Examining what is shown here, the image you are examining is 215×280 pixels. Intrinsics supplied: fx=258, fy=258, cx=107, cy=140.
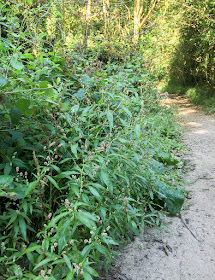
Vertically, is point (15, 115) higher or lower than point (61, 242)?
higher

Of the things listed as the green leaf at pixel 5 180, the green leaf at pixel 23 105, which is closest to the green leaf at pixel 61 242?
the green leaf at pixel 5 180

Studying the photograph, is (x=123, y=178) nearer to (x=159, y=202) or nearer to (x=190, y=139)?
(x=159, y=202)

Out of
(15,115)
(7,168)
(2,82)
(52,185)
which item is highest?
(2,82)

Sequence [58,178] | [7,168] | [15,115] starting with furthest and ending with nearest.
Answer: [58,178] → [15,115] → [7,168]

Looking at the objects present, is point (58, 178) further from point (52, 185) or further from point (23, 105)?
point (23, 105)

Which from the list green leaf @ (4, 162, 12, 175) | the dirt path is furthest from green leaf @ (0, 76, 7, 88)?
the dirt path

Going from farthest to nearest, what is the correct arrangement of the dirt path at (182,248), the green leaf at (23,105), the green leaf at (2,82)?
the dirt path at (182,248), the green leaf at (23,105), the green leaf at (2,82)

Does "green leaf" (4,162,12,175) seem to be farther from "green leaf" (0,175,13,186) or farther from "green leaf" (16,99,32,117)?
"green leaf" (16,99,32,117)

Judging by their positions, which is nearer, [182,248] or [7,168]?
[7,168]

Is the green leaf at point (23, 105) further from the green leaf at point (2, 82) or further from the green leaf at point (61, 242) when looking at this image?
the green leaf at point (61, 242)

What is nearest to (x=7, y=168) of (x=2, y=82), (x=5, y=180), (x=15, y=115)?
(x=5, y=180)

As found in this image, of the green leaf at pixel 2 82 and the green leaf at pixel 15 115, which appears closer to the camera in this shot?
the green leaf at pixel 2 82

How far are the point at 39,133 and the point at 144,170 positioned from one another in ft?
3.59

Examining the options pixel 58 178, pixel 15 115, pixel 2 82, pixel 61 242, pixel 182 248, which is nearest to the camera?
pixel 61 242
